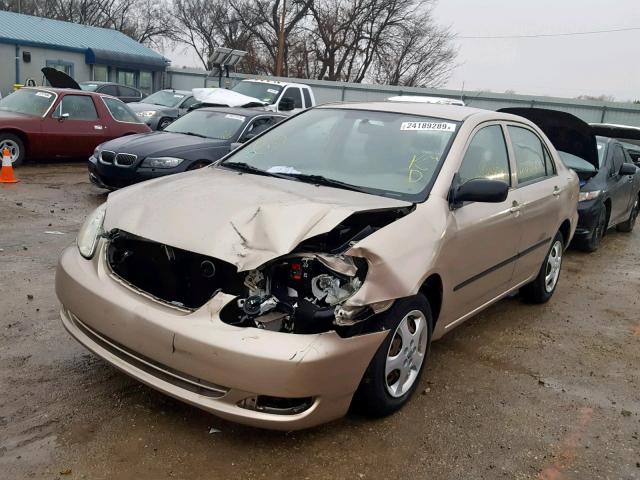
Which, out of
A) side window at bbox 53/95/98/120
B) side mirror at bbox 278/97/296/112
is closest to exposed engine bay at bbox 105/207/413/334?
side window at bbox 53/95/98/120

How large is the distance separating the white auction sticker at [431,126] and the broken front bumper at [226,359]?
1.68m

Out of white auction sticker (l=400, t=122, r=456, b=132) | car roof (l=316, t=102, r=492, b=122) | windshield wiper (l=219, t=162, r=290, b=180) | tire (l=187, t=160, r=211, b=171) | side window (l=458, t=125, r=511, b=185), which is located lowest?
tire (l=187, t=160, r=211, b=171)

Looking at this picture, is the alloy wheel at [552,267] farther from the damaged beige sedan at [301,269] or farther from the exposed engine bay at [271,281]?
the exposed engine bay at [271,281]

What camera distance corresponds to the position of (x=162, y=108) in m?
15.8

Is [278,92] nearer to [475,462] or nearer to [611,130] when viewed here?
[611,130]

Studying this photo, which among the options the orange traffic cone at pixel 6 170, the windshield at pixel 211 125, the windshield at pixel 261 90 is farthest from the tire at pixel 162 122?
the orange traffic cone at pixel 6 170

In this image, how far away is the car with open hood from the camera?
22.9 ft

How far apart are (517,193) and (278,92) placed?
1111cm

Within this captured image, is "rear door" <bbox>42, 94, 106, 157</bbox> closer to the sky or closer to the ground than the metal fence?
closer to the ground

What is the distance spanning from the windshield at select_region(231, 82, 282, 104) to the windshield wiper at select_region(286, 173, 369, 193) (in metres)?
11.0

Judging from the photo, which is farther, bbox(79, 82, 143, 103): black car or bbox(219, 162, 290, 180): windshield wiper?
bbox(79, 82, 143, 103): black car

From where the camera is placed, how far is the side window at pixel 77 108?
423 inches

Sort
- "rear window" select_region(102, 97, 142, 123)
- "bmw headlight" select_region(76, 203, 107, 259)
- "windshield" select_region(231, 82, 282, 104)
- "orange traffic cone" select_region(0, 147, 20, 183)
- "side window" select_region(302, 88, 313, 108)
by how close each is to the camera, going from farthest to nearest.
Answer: "side window" select_region(302, 88, 313, 108), "windshield" select_region(231, 82, 282, 104), "rear window" select_region(102, 97, 142, 123), "orange traffic cone" select_region(0, 147, 20, 183), "bmw headlight" select_region(76, 203, 107, 259)

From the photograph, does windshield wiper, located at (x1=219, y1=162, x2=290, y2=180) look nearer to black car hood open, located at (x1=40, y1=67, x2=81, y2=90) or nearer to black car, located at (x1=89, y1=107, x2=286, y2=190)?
black car, located at (x1=89, y1=107, x2=286, y2=190)
